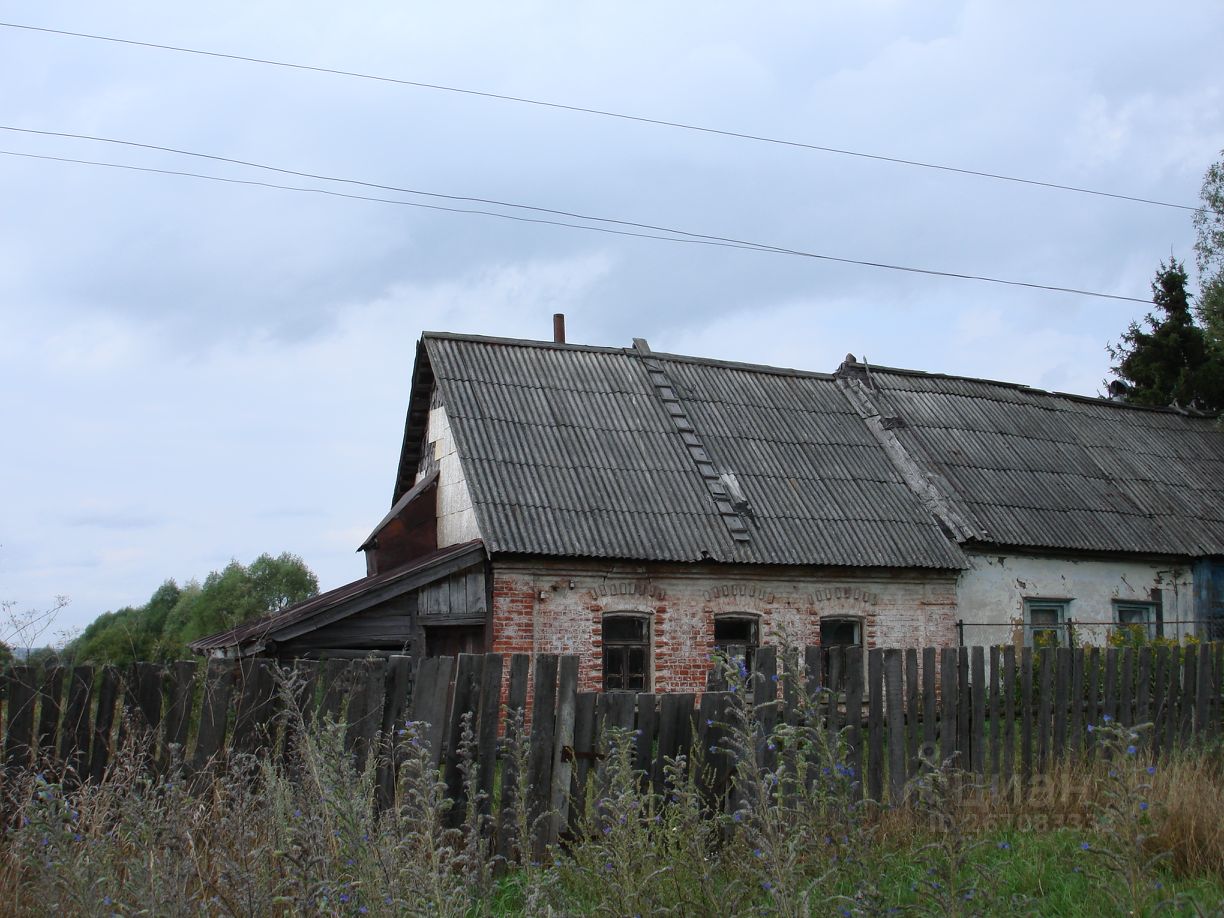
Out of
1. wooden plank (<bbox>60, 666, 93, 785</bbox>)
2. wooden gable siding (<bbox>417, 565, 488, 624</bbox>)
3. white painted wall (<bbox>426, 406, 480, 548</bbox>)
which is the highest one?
white painted wall (<bbox>426, 406, 480, 548</bbox>)

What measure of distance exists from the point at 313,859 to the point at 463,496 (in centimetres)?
1167

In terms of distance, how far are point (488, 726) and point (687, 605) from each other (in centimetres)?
802

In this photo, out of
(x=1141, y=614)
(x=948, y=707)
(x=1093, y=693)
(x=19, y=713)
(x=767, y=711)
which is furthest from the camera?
(x=1141, y=614)

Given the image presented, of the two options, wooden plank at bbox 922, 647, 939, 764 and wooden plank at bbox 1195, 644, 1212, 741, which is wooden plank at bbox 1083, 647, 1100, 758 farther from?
wooden plank at bbox 922, 647, 939, 764

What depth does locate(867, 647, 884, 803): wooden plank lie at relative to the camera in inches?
282

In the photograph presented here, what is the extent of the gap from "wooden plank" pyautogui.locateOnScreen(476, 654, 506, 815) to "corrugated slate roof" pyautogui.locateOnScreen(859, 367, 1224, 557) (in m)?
11.5

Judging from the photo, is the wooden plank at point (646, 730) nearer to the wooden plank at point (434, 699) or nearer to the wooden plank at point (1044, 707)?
the wooden plank at point (434, 699)

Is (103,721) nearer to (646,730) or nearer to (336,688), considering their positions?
(336,688)

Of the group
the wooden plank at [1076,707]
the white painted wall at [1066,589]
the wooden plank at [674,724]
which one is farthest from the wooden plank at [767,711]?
the white painted wall at [1066,589]

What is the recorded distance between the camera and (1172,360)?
1099 inches

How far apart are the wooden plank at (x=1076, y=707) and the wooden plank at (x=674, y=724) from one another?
3.26m

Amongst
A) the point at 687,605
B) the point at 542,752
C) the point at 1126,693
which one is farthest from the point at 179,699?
the point at 687,605

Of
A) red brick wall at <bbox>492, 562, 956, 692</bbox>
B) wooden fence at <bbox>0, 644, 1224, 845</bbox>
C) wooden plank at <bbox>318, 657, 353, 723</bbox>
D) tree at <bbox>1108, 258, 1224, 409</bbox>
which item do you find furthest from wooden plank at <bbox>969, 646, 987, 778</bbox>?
tree at <bbox>1108, 258, 1224, 409</bbox>

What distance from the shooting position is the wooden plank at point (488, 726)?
603cm
